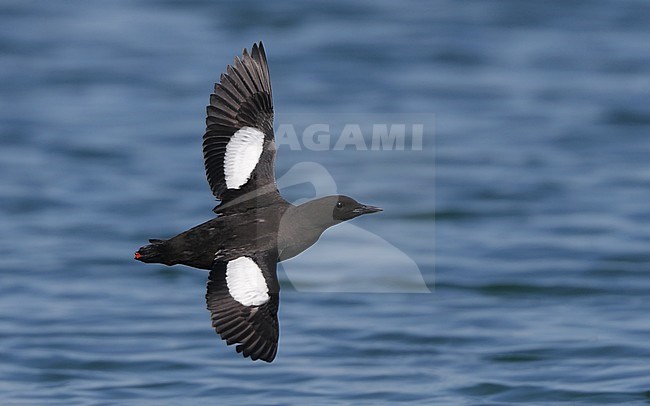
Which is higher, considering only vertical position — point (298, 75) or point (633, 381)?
point (298, 75)

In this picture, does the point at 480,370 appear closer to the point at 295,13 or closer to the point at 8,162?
the point at 8,162

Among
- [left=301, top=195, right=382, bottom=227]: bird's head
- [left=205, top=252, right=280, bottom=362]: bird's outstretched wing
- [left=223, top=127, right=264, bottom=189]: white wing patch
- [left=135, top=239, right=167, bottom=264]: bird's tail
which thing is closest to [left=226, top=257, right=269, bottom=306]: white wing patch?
[left=205, top=252, right=280, bottom=362]: bird's outstretched wing

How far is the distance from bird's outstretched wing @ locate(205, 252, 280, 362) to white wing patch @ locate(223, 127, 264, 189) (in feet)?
2.18

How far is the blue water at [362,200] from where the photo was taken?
1078 cm

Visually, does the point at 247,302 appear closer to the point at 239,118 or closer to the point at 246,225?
the point at 246,225

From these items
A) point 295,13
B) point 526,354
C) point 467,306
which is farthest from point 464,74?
point 526,354

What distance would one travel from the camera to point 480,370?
425 inches

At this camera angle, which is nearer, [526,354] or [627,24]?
[526,354]

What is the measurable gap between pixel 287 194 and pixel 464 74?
534 cm

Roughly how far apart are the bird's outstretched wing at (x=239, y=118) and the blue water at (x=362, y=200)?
2.91 m

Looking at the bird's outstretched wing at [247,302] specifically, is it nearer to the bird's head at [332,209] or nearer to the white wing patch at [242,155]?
the bird's head at [332,209]

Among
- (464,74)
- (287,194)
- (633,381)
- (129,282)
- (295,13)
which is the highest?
(295,13)

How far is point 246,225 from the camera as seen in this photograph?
23.3ft

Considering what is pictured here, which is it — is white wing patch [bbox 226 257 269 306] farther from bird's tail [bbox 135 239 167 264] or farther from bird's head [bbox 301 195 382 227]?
bird's head [bbox 301 195 382 227]
